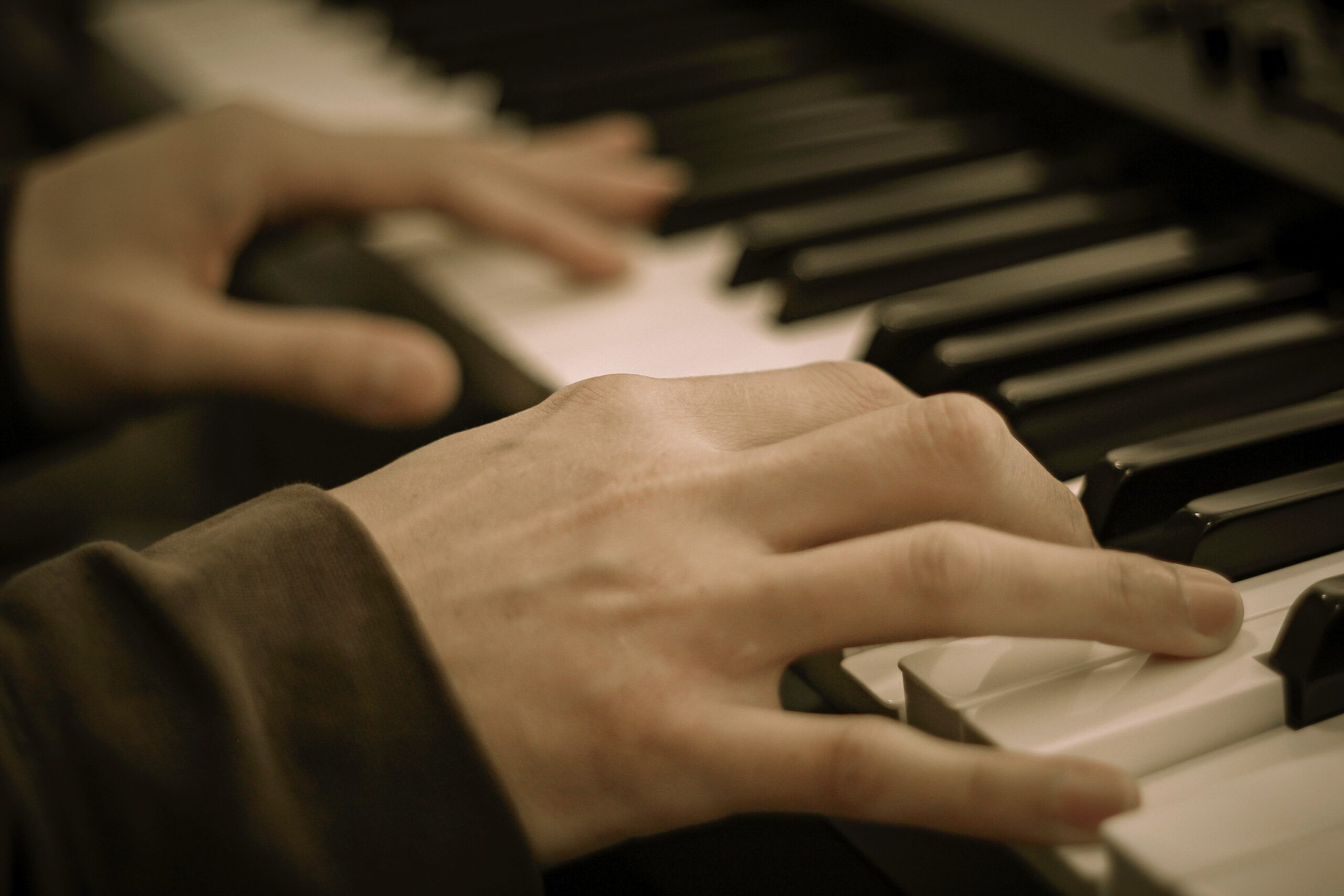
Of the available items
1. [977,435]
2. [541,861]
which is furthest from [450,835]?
[977,435]

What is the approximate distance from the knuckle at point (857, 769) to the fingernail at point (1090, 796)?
7 cm

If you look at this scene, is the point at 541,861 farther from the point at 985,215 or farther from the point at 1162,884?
the point at 985,215

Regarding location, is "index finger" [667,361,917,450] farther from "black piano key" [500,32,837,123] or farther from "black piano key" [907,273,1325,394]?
"black piano key" [500,32,837,123]

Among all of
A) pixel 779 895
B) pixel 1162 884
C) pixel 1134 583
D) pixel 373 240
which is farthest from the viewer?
pixel 373 240

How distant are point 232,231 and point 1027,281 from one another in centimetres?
74

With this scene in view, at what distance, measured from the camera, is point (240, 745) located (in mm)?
507

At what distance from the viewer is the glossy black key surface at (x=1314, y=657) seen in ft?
1.61

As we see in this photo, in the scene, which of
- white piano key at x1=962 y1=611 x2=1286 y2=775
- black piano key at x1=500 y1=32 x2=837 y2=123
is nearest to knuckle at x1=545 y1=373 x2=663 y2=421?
white piano key at x1=962 y1=611 x2=1286 y2=775

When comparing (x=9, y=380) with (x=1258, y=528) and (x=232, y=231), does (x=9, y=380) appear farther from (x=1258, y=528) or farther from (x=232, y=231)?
(x=1258, y=528)

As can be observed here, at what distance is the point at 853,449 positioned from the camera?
1.85 ft

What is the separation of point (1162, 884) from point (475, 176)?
92 cm

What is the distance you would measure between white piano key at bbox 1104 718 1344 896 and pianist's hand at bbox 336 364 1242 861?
0.05m

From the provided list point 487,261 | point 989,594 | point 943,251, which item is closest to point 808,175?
point 943,251

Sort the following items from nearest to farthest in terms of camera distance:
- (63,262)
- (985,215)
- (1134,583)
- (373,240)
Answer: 1. (1134,583)
2. (985,215)
3. (63,262)
4. (373,240)
